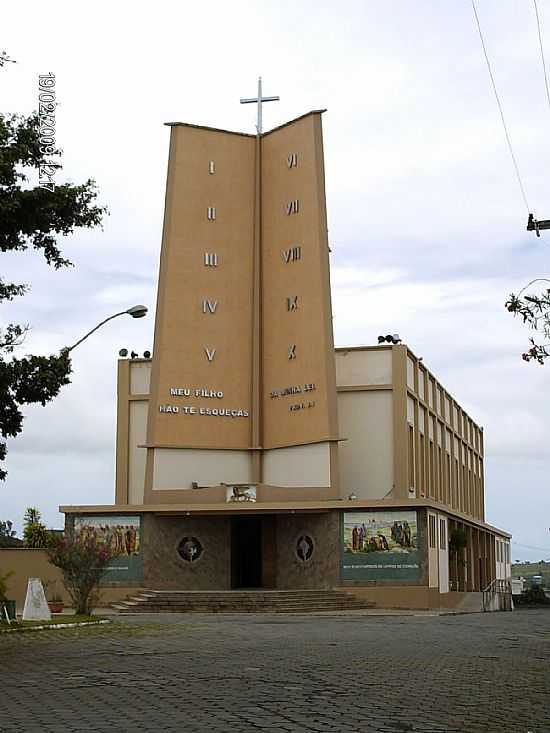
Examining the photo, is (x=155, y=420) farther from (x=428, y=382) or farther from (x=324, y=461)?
(x=428, y=382)

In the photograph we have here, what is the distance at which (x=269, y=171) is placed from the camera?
4531 cm

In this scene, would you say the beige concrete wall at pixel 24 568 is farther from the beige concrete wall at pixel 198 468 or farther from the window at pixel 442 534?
the window at pixel 442 534

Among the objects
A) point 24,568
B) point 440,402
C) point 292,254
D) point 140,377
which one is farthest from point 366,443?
point 24,568

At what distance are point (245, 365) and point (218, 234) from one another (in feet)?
18.1

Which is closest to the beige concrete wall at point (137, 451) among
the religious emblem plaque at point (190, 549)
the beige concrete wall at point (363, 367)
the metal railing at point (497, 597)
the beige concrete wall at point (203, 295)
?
the beige concrete wall at point (203, 295)

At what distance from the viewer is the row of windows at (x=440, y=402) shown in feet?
154

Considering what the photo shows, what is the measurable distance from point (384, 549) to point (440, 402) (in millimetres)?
17552

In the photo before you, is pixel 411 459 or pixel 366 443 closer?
pixel 366 443

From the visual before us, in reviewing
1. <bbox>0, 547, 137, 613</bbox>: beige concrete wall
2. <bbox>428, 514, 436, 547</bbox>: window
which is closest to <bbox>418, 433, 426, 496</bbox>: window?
<bbox>428, 514, 436, 547</bbox>: window

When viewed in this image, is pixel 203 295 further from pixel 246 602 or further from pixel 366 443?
pixel 246 602

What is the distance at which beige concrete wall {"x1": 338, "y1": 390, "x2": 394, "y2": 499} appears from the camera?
43.7m

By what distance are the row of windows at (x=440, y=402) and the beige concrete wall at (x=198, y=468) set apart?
25.7 feet

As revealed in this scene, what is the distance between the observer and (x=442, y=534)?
42281 millimetres

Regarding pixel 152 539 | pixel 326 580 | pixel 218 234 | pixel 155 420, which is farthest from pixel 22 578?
pixel 218 234
